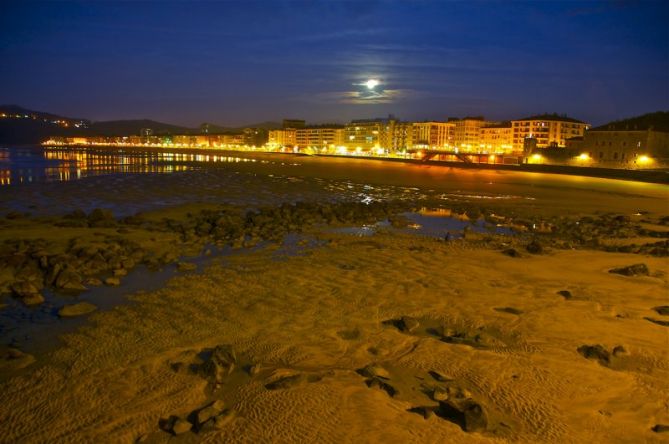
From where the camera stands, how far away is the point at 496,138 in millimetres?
144500

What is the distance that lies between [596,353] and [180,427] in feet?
17.6

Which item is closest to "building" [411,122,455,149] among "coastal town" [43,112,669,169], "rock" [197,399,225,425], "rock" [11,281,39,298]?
"coastal town" [43,112,669,169]

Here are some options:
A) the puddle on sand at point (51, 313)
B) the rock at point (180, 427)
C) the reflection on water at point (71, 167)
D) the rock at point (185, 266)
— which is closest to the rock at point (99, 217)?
the rock at point (185, 266)

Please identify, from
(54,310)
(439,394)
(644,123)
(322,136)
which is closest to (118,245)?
(54,310)

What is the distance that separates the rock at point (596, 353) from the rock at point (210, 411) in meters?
4.81

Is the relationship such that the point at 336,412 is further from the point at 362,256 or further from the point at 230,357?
the point at 362,256

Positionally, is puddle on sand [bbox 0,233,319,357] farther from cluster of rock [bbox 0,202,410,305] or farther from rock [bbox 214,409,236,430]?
rock [bbox 214,409,236,430]

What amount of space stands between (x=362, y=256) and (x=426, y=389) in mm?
6931

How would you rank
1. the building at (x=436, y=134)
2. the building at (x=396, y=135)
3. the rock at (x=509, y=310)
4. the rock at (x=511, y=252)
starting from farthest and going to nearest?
the building at (x=396, y=135), the building at (x=436, y=134), the rock at (x=511, y=252), the rock at (x=509, y=310)

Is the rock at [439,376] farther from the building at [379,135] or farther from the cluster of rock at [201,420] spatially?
the building at [379,135]

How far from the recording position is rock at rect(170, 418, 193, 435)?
474 cm

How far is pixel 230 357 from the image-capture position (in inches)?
245

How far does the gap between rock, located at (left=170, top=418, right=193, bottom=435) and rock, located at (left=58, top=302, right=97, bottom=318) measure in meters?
4.29

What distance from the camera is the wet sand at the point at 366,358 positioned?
4.88m
